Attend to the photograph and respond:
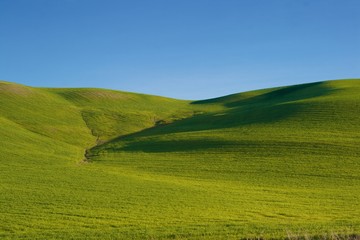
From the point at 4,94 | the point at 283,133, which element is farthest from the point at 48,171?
the point at 4,94

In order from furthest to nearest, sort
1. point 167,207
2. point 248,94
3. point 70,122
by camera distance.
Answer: point 248,94 < point 70,122 < point 167,207

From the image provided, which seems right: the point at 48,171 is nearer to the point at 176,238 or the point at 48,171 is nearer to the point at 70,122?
the point at 176,238

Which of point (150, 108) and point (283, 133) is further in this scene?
point (150, 108)

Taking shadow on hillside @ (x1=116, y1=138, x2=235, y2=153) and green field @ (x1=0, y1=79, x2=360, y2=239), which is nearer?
green field @ (x1=0, y1=79, x2=360, y2=239)

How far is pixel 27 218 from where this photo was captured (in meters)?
23.8

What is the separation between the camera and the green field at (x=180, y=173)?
2217cm

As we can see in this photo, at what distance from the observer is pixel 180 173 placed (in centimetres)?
4016

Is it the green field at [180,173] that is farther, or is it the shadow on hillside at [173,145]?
the shadow on hillside at [173,145]

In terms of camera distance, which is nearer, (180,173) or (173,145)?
(180,173)

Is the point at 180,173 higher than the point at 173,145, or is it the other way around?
the point at 173,145

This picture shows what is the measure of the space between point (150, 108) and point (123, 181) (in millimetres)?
56315

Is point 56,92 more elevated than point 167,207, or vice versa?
point 56,92

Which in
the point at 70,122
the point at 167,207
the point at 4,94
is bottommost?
the point at 167,207

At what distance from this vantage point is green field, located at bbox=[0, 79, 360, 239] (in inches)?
873
